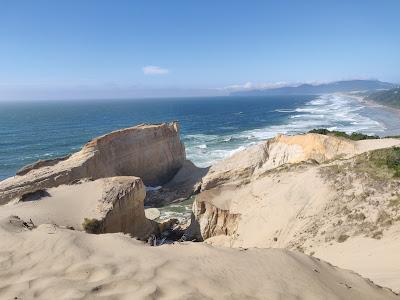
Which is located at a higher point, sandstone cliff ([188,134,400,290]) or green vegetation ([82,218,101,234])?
sandstone cliff ([188,134,400,290])

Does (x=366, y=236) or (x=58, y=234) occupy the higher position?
(x=58, y=234)

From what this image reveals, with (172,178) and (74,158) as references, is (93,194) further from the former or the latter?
(172,178)

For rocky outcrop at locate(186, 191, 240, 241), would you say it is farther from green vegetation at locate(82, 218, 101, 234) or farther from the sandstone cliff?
green vegetation at locate(82, 218, 101, 234)

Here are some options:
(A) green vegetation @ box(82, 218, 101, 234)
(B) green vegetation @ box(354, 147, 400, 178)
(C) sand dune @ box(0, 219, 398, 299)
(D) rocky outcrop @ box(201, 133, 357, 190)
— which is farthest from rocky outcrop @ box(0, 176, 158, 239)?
(B) green vegetation @ box(354, 147, 400, 178)

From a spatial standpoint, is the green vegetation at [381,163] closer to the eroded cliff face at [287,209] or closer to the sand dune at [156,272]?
the eroded cliff face at [287,209]

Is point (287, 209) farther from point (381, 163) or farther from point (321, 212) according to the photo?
point (381, 163)

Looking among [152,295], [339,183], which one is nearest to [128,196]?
[339,183]

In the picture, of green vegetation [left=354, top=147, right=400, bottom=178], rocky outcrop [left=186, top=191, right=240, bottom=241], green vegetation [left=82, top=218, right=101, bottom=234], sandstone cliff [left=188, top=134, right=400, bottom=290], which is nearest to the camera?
sandstone cliff [left=188, top=134, right=400, bottom=290]
